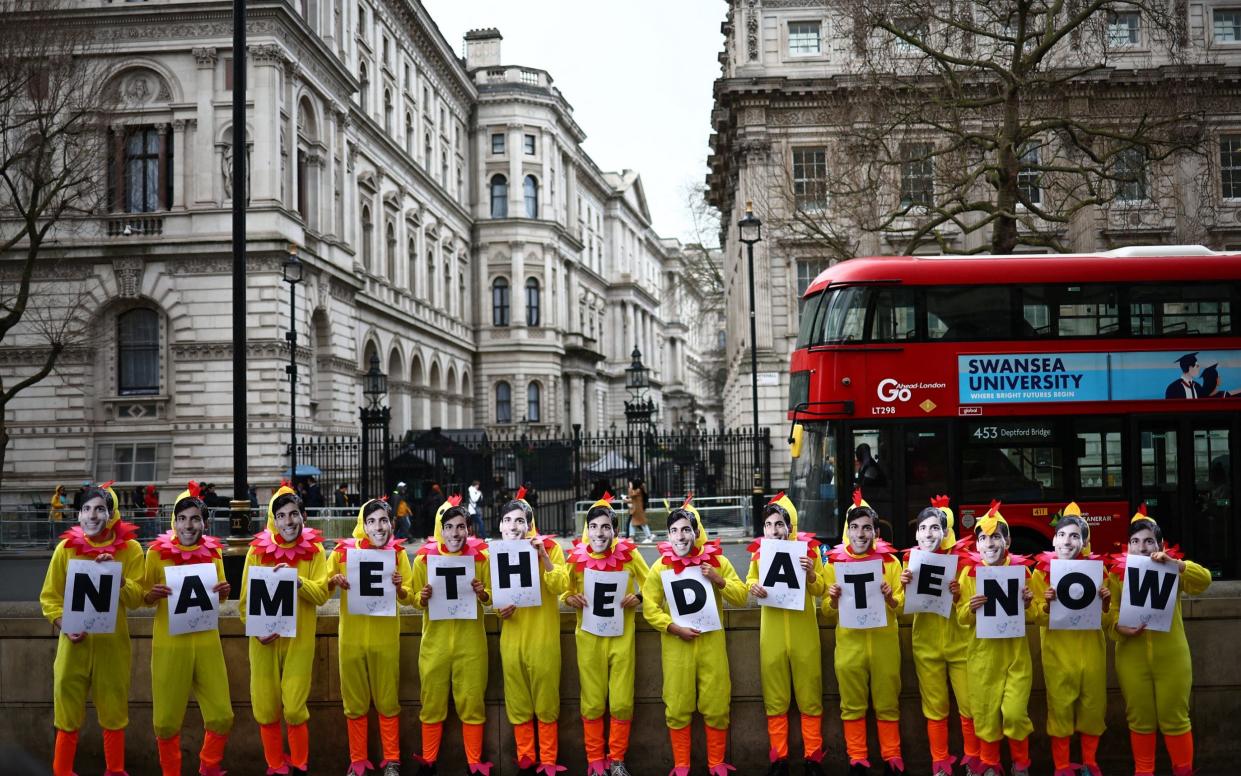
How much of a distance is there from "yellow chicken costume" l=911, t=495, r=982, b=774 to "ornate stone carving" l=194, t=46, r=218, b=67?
31.8m

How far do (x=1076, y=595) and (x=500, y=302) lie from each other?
208ft

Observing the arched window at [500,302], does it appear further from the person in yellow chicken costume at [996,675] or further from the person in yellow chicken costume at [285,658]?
the person in yellow chicken costume at [996,675]

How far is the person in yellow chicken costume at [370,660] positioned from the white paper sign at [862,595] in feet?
9.37

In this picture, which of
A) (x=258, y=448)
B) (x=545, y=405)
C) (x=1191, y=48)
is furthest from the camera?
(x=545, y=405)

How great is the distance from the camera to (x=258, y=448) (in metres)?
34.4

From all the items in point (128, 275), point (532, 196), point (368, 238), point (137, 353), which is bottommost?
point (137, 353)

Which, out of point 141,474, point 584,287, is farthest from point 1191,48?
point 584,287

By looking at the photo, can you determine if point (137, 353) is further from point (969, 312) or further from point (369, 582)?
point (369, 582)

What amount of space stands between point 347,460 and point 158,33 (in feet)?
44.4

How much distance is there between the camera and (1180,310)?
15391 mm

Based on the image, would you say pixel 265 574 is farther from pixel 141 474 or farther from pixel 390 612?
pixel 141 474

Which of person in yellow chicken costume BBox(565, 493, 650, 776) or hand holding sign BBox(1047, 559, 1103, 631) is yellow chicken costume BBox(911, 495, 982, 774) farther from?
person in yellow chicken costume BBox(565, 493, 650, 776)

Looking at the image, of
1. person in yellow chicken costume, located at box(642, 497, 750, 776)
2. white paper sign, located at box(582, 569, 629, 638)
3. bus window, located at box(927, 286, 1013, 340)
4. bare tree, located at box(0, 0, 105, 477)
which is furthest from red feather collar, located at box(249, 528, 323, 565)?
bare tree, located at box(0, 0, 105, 477)

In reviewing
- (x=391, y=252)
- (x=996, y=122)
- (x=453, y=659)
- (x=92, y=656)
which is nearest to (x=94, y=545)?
Result: (x=92, y=656)
